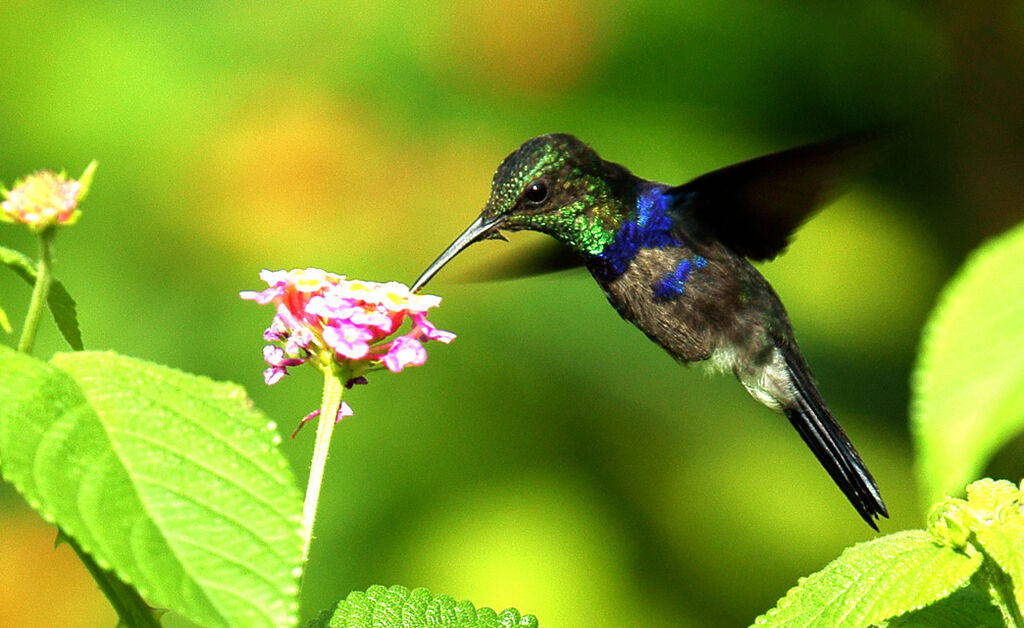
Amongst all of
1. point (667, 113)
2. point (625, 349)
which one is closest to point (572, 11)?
point (667, 113)

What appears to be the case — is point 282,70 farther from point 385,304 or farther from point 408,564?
point 385,304

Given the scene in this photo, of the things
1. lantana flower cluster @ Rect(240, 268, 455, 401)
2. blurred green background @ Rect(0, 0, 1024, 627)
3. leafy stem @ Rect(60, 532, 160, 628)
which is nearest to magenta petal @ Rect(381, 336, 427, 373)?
lantana flower cluster @ Rect(240, 268, 455, 401)

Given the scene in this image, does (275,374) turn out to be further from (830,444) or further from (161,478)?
(830,444)

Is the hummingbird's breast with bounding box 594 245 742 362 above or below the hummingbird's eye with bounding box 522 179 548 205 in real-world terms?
below

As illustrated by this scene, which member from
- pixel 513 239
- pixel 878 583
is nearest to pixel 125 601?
pixel 878 583

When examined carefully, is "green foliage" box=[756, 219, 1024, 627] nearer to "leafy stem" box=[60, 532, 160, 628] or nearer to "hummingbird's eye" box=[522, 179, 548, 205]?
"leafy stem" box=[60, 532, 160, 628]

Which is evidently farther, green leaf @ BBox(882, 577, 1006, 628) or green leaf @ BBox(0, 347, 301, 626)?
green leaf @ BBox(882, 577, 1006, 628)
